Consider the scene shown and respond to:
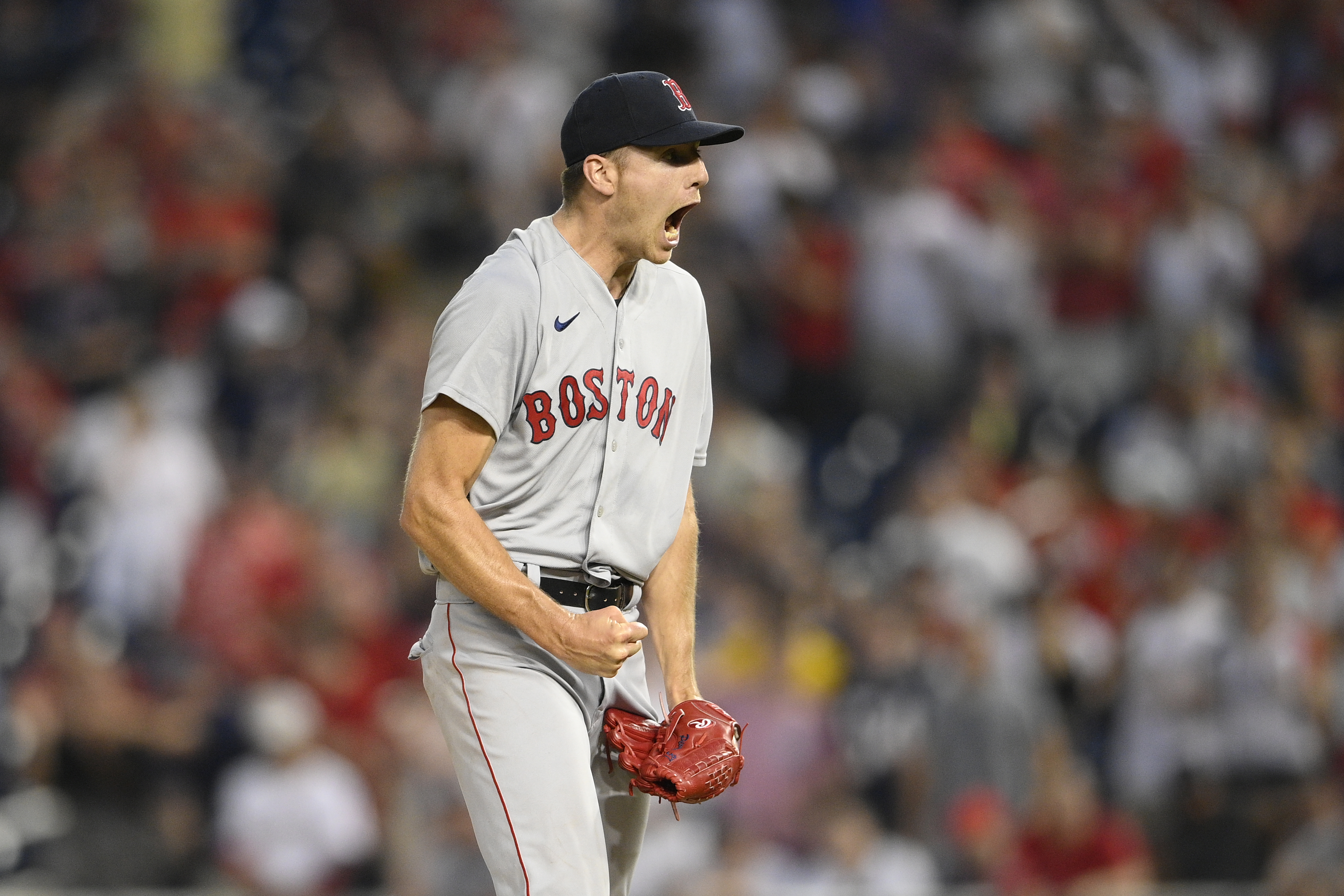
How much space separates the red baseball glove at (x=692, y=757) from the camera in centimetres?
362

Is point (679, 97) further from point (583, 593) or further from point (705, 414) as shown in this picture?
point (583, 593)

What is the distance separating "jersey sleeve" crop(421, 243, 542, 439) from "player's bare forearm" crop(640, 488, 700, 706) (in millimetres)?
566

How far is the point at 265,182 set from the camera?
10.7 metres

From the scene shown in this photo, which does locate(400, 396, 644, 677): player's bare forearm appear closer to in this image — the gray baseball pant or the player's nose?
the gray baseball pant

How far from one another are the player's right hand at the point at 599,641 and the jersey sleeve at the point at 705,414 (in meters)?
0.66

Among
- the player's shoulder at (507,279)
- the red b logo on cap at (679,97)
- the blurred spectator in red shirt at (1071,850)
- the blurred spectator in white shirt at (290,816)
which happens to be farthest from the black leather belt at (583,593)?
the blurred spectator in white shirt at (290,816)

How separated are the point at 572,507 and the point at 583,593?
0.61 feet

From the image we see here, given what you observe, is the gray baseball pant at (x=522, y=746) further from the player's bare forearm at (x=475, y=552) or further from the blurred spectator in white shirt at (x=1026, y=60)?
the blurred spectator in white shirt at (x=1026, y=60)

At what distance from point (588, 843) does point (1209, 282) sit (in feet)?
25.2

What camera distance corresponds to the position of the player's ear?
3.71 m

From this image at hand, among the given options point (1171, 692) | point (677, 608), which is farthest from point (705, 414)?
point (1171, 692)

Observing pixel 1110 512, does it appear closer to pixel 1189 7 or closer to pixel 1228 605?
pixel 1228 605

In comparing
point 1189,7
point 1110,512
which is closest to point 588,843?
point 1110,512

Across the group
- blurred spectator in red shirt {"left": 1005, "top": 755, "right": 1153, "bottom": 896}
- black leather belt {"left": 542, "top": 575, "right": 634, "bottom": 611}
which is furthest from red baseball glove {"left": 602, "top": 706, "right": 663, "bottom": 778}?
blurred spectator in red shirt {"left": 1005, "top": 755, "right": 1153, "bottom": 896}
